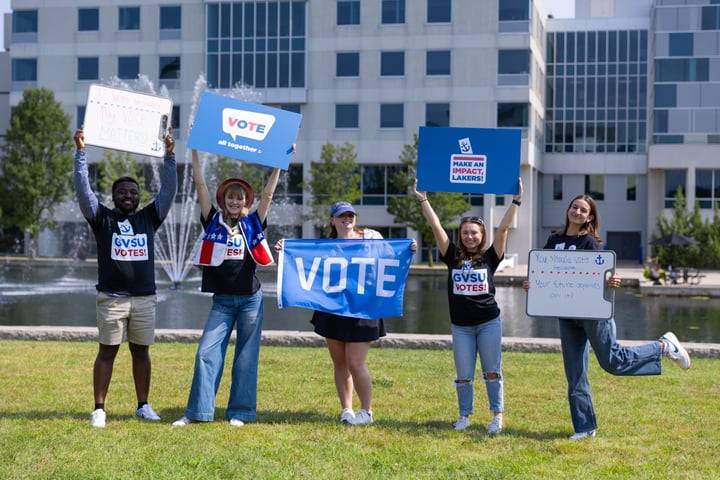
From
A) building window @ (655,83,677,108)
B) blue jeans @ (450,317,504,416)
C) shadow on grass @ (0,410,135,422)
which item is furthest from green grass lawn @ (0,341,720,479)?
building window @ (655,83,677,108)

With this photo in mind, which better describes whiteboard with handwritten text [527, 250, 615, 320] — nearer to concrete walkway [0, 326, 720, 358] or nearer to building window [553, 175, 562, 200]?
concrete walkway [0, 326, 720, 358]

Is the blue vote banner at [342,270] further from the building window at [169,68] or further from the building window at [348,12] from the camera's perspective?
the building window at [169,68]

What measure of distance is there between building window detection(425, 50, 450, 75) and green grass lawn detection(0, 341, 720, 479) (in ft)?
137

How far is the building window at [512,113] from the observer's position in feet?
164

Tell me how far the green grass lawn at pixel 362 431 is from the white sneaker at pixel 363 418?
0.16m

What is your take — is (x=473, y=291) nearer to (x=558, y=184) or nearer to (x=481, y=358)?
(x=481, y=358)

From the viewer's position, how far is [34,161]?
49688 millimetres

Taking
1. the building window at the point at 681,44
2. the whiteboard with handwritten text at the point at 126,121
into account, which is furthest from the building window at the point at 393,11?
the whiteboard with handwritten text at the point at 126,121

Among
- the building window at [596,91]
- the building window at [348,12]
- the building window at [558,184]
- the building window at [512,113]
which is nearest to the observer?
the building window at [512,113]

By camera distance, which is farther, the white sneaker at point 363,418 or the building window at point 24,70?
the building window at point 24,70

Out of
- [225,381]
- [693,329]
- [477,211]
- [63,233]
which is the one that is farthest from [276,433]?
[63,233]

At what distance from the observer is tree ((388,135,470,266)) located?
4434 cm

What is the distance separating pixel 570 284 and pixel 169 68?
49.1 metres

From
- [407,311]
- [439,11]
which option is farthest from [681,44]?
[407,311]
